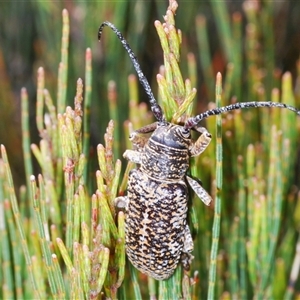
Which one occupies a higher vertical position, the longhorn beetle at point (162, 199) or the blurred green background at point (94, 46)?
the blurred green background at point (94, 46)

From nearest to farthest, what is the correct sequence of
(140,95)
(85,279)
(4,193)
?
(85,279) < (4,193) < (140,95)

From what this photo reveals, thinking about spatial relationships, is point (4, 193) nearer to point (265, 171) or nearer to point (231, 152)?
point (231, 152)

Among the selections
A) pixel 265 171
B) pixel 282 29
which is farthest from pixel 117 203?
pixel 282 29

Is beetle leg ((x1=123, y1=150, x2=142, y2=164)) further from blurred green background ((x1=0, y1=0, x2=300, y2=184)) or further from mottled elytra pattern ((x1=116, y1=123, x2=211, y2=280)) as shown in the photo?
blurred green background ((x1=0, y1=0, x2=300, y2=184))

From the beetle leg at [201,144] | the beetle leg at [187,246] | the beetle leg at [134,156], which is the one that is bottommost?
the beetle leg at [187,246]

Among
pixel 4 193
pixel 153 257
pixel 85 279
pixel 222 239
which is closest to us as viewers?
pixel 85 279

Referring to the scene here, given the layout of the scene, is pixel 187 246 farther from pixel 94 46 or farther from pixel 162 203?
pixel 94 46

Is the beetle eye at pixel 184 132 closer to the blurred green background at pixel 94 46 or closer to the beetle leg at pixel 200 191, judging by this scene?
the beetle leg at pixel 200 191

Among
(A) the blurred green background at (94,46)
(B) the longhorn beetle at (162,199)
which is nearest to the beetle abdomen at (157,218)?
(B) the longhorn beetle at (162,199)
